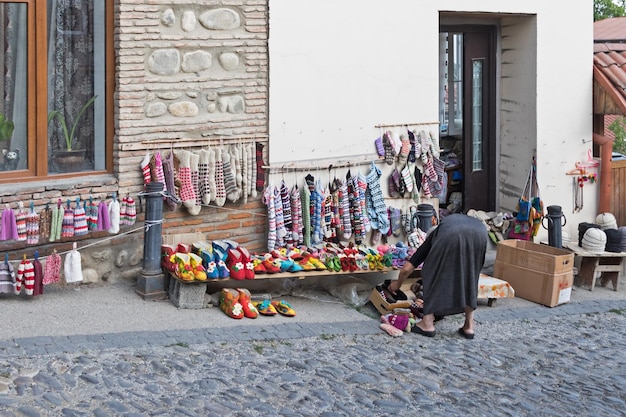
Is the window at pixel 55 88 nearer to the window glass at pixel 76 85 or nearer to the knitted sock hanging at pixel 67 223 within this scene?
the window glass at pixel 76 85

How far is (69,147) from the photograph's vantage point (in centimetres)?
952

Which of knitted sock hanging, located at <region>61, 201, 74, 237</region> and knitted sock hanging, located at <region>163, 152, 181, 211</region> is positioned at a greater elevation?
knitted sock hanging, located at <region>163, 152, 181, 211</region>

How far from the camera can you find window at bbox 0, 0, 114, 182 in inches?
360

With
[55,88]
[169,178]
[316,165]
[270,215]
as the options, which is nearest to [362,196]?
[316,165]

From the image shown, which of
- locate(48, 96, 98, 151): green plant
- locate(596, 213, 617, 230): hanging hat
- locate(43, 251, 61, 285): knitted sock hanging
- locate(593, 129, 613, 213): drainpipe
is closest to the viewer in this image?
locate(43, 251, 61, 285): knitted sock hanging

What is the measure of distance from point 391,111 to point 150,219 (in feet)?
9.94

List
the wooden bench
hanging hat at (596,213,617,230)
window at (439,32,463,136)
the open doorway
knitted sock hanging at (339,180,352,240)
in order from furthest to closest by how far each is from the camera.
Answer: window at (439,32,463,136)
the open doorway
hanging hat at (596,213,617,230)
the wooden bench
knitted sock hanging at (339,180,352,240)

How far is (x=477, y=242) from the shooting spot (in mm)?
9164

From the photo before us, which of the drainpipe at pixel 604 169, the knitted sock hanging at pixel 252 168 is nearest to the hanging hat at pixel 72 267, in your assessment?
the knitted sock hanging at pixel 252 168

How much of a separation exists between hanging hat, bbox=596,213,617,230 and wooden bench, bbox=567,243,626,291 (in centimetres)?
55

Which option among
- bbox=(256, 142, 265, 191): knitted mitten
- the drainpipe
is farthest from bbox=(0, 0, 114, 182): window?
the drainpipe

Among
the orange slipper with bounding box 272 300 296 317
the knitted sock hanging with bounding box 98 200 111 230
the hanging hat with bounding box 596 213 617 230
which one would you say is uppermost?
the knitted sock hanging with bounding box 98 200 111 230

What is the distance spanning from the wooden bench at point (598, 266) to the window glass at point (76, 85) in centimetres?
510

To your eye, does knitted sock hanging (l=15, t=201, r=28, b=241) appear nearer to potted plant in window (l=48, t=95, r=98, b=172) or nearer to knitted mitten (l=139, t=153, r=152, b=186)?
potted plant in window (l=48, t=95, r=98, b=172)
